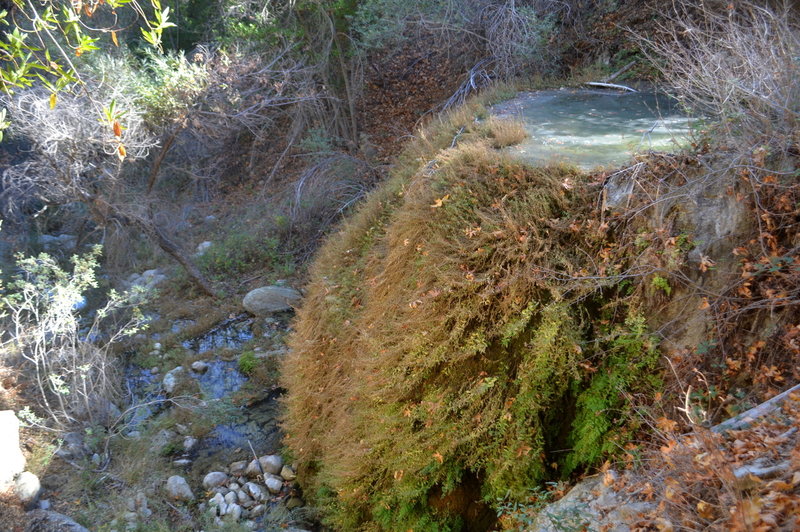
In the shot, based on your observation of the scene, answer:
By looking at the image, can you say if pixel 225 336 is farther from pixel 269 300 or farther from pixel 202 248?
pixel 202 248

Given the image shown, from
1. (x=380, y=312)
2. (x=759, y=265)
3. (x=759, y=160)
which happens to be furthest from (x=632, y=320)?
(x=380, y=312)

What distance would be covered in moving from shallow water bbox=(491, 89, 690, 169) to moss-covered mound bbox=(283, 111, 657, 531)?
23.1 inches

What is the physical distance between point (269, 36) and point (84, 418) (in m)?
8.75

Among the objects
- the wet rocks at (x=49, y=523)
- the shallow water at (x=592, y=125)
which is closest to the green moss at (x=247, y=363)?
the wet rocks at (x=49, y=523)

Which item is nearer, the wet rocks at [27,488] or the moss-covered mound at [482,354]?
the moss-covered mound at [482,354]

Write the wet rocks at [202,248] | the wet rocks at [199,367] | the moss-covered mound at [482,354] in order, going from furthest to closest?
the wet rocks at [202,248] → the wet rocks at [199,367] → the moss-covered mound at [482,354]

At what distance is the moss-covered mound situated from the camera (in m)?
4.05

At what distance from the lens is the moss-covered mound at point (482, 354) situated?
13.3ft

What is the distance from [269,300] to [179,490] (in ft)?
14.2

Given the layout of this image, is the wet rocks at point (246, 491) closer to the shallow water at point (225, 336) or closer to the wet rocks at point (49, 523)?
the wet rocks at point (49, 523)

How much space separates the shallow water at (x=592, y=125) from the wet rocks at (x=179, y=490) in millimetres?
5044

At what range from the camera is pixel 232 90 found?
36.4ft

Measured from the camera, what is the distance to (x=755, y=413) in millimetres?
2711

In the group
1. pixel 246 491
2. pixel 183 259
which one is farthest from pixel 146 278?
pixel 246 491
